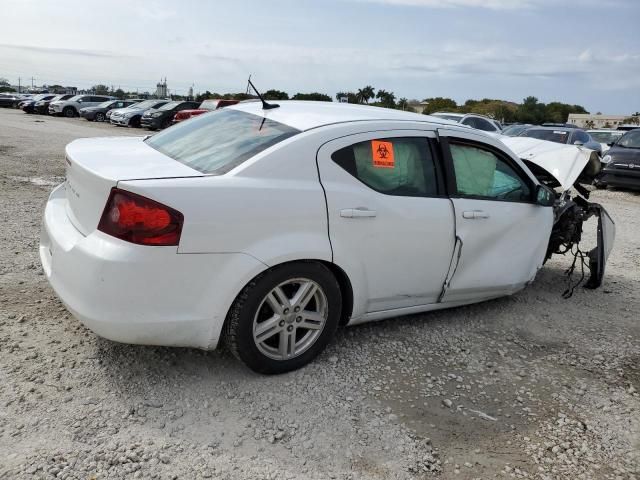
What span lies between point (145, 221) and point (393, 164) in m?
1.63

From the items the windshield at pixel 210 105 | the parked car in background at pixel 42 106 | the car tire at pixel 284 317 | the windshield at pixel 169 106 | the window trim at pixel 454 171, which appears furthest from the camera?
the parked car in background at pixel 42 106

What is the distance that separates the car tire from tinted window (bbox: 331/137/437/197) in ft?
2.13

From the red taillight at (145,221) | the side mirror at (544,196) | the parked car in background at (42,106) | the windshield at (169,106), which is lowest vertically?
the parked car in background at (42,106)

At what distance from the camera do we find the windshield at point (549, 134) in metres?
15.9

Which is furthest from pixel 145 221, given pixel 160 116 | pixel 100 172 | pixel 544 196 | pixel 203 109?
pixel 160 116

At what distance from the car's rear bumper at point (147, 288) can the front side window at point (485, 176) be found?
70.0 inches

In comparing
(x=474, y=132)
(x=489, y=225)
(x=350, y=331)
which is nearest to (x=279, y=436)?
(x=350, y=331)

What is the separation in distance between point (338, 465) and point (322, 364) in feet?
2.99

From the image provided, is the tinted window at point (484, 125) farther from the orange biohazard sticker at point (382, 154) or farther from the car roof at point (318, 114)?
the orange biohazard sticker at point (382, 154)

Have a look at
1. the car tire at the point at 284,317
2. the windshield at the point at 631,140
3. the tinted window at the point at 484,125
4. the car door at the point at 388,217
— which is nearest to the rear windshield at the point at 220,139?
the car door at the point at 388,217

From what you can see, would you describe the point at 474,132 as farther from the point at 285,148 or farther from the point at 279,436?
the point at 279,436

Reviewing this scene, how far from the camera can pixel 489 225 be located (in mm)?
4070

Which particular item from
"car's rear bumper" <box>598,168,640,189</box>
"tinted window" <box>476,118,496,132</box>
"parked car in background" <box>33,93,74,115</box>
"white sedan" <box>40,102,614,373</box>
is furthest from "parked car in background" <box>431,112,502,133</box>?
"parked car in background" <box>33,93,74,115</box>

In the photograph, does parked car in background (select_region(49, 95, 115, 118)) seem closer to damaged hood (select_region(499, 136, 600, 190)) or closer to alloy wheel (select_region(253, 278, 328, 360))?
damaged hood (select_region(499, 136, 600, 190))
